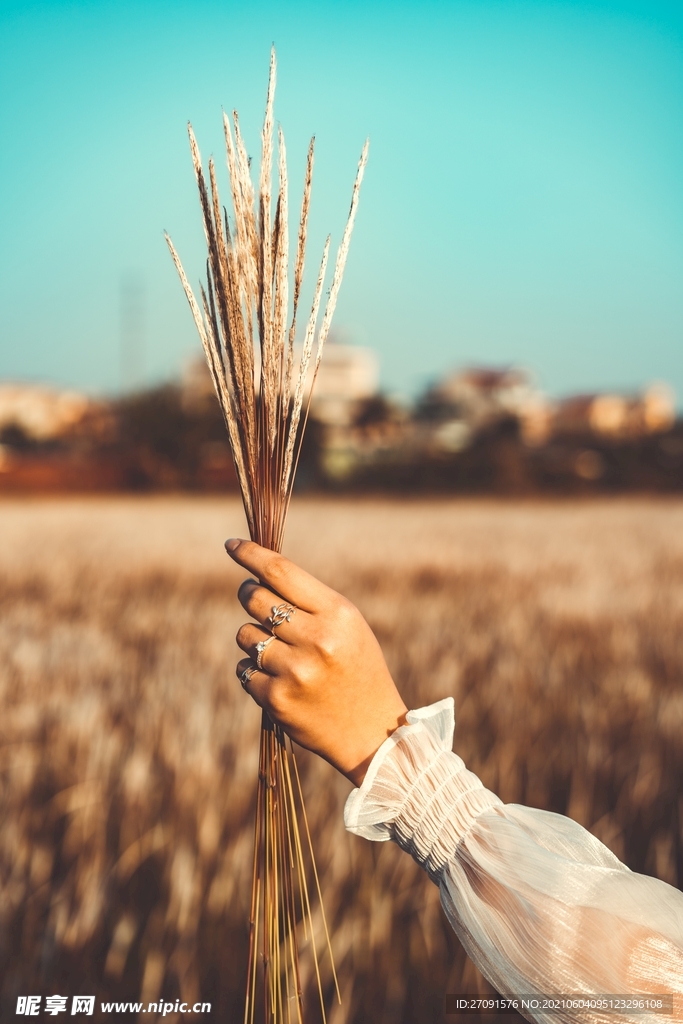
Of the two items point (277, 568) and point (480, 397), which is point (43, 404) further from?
point (277, 568)

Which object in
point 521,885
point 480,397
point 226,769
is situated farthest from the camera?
point 480,397

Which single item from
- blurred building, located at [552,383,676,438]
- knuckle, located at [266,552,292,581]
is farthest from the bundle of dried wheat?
blurred building, located at [552,383,676,438]

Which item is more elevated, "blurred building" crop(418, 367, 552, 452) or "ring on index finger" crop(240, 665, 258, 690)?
"blurred building" crop(418, 367, 552, 452)

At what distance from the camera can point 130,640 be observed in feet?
14.4

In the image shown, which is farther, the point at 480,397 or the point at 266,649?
the point at 480,397

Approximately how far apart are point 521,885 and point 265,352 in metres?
0.68

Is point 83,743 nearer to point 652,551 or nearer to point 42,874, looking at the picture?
point 42,874

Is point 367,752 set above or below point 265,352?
below

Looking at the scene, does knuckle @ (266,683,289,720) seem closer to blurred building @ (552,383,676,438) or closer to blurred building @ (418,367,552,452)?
blurred building @ (418,367,552,452)

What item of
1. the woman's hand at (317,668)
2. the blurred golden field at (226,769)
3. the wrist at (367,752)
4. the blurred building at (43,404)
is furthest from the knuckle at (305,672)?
the blurred building at (43,404)

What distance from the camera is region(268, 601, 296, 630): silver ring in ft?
3.00

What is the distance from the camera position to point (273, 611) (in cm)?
92

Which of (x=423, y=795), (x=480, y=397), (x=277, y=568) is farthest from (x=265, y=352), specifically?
(x=480, y=397)

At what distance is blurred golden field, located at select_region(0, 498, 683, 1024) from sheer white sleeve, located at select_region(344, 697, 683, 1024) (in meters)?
0.96
